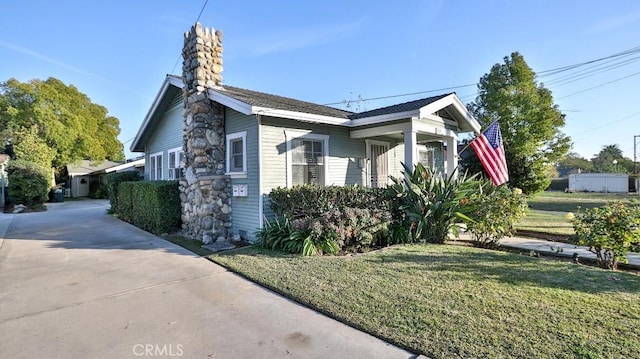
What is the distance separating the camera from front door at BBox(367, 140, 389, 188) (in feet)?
33.6

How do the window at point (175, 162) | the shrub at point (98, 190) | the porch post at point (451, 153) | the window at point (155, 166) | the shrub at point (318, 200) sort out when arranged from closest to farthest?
the shrub at point (318, 200) < the porch post at point (451, 153) < the window at point (175, 162) < the window at point (155, 166) < the shrub at point (98, 190)

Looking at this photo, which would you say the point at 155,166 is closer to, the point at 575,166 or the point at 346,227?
the point at 346,227

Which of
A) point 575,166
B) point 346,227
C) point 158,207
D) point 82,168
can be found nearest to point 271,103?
point 346,227

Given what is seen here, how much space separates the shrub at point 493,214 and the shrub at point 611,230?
1501mm

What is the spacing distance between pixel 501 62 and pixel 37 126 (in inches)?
1270

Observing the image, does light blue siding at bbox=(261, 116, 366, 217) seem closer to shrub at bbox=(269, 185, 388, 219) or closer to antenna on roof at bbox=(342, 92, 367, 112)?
shrub at bbox=(269, 185, 388, 219)

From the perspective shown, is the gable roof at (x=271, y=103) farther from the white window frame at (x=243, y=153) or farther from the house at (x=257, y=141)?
the white window frame at (x=243, y=153)

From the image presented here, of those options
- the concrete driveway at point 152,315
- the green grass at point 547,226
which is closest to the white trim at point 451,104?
the green grass at point 547,226

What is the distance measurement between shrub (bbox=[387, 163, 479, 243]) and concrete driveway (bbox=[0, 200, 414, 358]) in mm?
4199

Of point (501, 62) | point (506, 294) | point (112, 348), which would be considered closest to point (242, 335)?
point (112, 348)

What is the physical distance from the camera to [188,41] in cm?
851

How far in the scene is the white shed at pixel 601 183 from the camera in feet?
107

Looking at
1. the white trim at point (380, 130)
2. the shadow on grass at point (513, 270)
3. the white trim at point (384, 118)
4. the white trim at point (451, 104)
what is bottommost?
the shadow on grass at point (513, 270)

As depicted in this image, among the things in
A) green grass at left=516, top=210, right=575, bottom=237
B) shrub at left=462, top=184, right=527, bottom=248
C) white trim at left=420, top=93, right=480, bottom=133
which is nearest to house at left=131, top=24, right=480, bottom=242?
white trim at left=420, top=93, right=480, bottom=133
